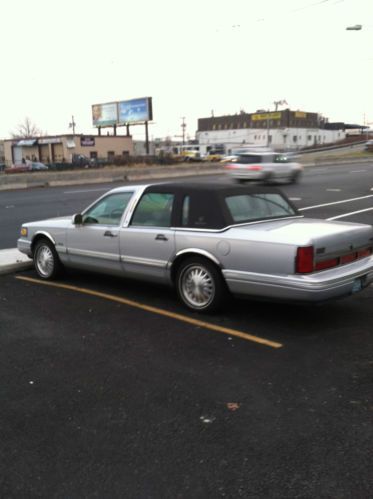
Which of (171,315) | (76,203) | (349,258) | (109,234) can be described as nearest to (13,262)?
(109,234)

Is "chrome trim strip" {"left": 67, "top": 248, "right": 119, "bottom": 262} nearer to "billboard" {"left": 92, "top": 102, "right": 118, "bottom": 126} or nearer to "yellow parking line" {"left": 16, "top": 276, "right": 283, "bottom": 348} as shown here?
"yellow parking line" {"left": 16, "top": 276, "right": 283, "bottom": 348}

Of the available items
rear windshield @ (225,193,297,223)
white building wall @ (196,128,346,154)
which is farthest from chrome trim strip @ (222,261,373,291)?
white building wall @ (196,128,346,154)

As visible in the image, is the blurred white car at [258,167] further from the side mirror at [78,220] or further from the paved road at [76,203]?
the side mirror at [78,220]

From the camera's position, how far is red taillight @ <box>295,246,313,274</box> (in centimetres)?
511

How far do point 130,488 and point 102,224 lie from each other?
446 centimetres

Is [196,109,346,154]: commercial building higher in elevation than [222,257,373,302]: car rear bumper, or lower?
higher

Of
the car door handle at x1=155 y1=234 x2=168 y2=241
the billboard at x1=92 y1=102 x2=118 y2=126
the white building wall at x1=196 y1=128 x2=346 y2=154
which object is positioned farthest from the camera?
the white building wall at x1=196 y1=128 x2=346 y2=154

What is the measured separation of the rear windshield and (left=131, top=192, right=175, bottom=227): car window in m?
0.75

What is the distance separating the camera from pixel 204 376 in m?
4.39

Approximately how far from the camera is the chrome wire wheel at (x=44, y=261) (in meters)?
7.72

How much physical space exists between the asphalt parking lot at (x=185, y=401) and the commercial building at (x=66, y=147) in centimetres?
7088

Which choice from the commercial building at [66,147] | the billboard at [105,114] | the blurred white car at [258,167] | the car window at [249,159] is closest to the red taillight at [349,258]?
the blurred white car at [258,167]

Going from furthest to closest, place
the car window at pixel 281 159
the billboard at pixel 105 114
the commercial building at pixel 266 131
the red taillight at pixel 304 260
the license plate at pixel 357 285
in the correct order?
the commercial building at pixel 266 131, the billboard at pixel 105 114, the car window at pixel 281 159, the license plate at pixel 357 285, the red taillight at pixel 304 260

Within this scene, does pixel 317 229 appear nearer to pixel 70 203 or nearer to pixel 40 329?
pixel 40 329
